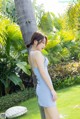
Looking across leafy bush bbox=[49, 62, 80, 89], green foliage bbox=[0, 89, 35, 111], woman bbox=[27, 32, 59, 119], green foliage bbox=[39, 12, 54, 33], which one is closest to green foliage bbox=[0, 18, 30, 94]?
green foliage bbox=[0, 89, 35, 111]

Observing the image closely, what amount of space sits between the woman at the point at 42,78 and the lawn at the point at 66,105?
252 cm

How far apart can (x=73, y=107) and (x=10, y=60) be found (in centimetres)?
275

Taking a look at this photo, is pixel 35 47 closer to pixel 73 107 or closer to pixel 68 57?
pixel 73 107

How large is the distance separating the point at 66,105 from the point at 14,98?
1.74 m

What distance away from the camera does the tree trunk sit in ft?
11.6

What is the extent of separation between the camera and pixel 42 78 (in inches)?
144

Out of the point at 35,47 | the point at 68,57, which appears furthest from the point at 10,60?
the point at 35,47

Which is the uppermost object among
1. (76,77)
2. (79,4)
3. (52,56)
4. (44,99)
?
(79,4)

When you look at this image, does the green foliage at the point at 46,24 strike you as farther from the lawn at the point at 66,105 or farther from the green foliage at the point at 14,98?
the green foliage at the point at 14,98

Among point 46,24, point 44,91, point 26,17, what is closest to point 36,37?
point 26,17

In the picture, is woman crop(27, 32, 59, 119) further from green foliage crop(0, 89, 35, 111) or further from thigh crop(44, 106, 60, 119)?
green foliage crop(0, 89, 35, 111)

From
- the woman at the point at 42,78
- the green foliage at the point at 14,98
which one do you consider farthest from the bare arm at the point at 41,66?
the green foliage at the point at 14,98

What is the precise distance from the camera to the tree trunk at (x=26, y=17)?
3523mm

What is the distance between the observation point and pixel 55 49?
34.1 ft
